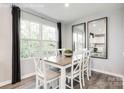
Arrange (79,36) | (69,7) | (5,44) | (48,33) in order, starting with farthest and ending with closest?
1. (79,36)
2. (48,33)
3. (69,7)
4. (5,44)

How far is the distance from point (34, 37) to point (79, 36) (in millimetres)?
1872

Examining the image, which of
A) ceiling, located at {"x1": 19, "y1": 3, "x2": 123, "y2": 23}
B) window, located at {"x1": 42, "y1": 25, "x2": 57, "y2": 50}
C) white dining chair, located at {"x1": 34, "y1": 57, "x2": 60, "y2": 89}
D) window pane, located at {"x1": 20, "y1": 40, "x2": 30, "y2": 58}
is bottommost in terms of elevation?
white dining chair, located at {"x1": 34, "y1": 57, "x2": 60, "y2": 89}

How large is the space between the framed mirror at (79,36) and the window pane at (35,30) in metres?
1.63

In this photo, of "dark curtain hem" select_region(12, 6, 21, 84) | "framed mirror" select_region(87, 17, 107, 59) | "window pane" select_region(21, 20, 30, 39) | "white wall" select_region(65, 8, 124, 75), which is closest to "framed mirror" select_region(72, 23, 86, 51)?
"framed mirror" select_region(87, 17, 107, 59)

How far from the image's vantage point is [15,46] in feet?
7.42

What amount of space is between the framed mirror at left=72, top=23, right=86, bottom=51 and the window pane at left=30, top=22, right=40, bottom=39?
1630mm

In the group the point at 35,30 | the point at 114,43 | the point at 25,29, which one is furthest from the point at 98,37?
the point at 25,29

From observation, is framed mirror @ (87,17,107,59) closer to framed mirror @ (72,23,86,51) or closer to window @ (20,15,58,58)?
framed mirror @ (72,23,86,51)

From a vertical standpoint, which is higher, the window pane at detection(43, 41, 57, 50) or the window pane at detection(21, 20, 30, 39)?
the window pane at detection(21, 20, 30, 39)

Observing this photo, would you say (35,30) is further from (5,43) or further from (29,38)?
(5,43)

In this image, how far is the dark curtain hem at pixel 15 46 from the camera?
Answer: 2.24m

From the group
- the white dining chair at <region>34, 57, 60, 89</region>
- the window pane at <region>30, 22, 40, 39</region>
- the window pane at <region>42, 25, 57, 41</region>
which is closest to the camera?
the white dining chair at <region>34, 57, 60, 89</region>

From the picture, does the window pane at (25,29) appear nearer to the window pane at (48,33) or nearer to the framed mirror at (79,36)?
the window pane at (48,33)

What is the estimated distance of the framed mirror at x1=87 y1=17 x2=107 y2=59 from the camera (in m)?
2.91
